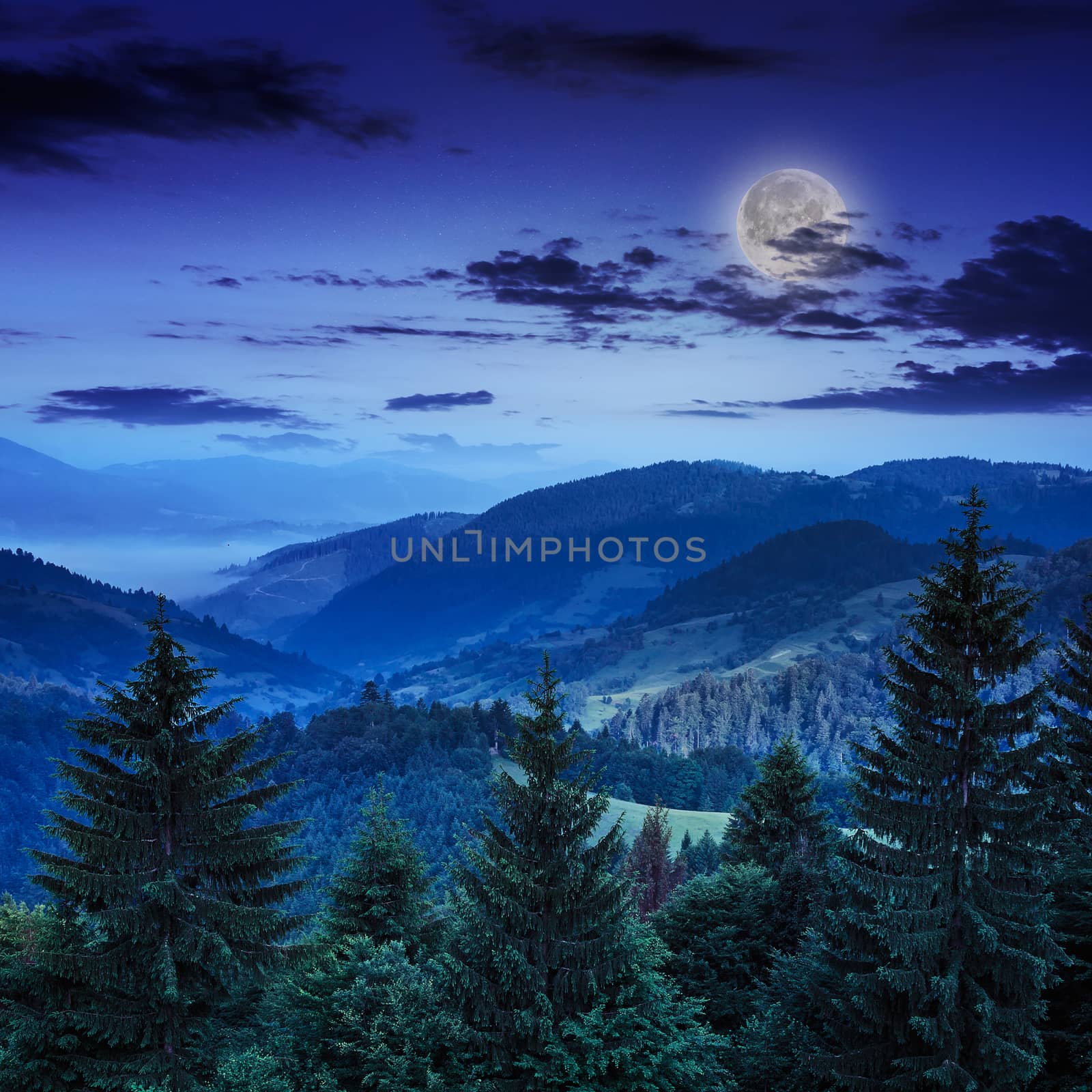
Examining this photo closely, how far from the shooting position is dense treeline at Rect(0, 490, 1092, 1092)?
2200 cm

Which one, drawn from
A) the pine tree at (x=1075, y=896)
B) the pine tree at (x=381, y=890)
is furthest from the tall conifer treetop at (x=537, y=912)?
the pine tree at (x=381, y=890)

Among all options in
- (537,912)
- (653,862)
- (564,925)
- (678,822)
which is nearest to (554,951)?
(564,925)

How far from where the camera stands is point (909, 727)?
22.9 metres

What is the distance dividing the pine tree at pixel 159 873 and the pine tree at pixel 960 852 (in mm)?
14354

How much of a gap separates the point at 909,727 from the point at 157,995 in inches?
749

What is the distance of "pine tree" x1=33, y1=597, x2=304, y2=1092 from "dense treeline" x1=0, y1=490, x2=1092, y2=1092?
0.07 m

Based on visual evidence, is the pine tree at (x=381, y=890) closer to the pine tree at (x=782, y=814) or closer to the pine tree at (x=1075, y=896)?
the pine tree at (x=782, y=814)

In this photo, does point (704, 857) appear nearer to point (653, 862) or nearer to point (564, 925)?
point (653, 862)

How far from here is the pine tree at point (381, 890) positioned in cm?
3478

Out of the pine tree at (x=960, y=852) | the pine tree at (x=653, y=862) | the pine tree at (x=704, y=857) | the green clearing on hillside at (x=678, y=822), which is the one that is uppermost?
the pine tree at (x=960, y=852)

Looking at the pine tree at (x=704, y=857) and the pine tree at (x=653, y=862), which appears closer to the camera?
the pine tree at (x=653, y=862)

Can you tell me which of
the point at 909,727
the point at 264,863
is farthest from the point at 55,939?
the point at 909,727

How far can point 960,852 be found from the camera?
22062 mm

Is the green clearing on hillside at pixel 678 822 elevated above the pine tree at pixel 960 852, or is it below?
below
